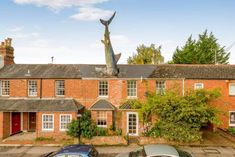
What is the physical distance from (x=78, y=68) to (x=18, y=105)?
24.1ft

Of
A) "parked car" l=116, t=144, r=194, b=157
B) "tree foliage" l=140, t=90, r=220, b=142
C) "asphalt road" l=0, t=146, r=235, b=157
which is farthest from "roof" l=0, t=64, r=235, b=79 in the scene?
"parked car" l=116, t=144, r=194, b=157

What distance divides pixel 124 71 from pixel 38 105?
30.6ft

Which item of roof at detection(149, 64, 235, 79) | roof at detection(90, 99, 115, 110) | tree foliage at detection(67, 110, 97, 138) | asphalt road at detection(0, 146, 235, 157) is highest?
roof at detection(149, 64, 235, 79)

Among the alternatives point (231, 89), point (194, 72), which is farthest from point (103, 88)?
point (231, 89)

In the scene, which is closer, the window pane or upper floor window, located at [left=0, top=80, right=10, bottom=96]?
the window pane

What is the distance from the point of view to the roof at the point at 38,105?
26641 millimetres

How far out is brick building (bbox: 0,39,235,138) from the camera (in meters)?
27.5

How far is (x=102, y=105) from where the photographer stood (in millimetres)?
27672

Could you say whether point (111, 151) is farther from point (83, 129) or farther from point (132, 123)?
point (132, 123)

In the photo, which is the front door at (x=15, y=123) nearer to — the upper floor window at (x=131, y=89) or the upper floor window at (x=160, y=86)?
the upper floor window at (x=131, y=89)

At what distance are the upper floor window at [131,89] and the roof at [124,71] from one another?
62 cm

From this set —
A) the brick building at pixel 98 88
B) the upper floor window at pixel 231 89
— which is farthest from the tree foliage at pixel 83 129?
the upper floor window at pixel 231 89

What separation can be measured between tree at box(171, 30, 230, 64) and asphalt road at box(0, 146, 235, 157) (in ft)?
102

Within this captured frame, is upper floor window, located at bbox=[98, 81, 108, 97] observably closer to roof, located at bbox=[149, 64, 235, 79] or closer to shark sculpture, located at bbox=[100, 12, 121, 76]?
shark sculpture, located at bbox=[100, 12, 121, 76]
